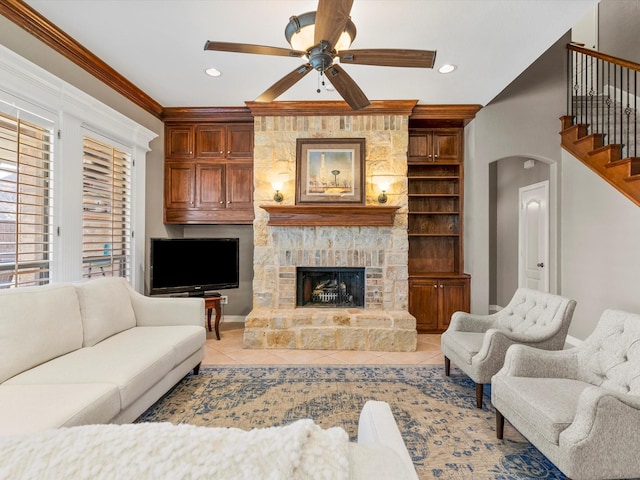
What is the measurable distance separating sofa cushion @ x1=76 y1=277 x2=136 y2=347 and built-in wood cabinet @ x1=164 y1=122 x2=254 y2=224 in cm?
162

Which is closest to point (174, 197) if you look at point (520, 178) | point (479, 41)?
point (479, 41)

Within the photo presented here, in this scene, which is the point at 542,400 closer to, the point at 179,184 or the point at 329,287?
the point at 329,287

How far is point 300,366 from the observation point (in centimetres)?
328

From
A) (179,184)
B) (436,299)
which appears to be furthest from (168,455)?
(179,184)

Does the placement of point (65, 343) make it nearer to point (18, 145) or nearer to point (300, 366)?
Result: point (18, 145)

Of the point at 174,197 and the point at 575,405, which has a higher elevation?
the point at 174,197

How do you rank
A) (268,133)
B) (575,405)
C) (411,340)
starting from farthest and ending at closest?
(268,133) < (411,340) < (575,405)

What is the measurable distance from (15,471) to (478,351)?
2.73 m

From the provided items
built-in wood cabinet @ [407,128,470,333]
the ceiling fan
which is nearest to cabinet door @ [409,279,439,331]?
built-in wood cabinet @ [407,128,470,333]

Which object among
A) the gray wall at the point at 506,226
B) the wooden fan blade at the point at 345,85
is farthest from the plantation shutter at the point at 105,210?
the gray wall at the point at 506,226

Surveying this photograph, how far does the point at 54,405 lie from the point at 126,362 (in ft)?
1.76

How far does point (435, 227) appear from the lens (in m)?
4.74

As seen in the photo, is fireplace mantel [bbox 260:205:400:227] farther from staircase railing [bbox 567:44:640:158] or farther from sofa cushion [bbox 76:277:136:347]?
staircase railing [bbox 567:44:640:158]

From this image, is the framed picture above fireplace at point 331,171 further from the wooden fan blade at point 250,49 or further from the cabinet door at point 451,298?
the wooden fan blade at point 250,49
